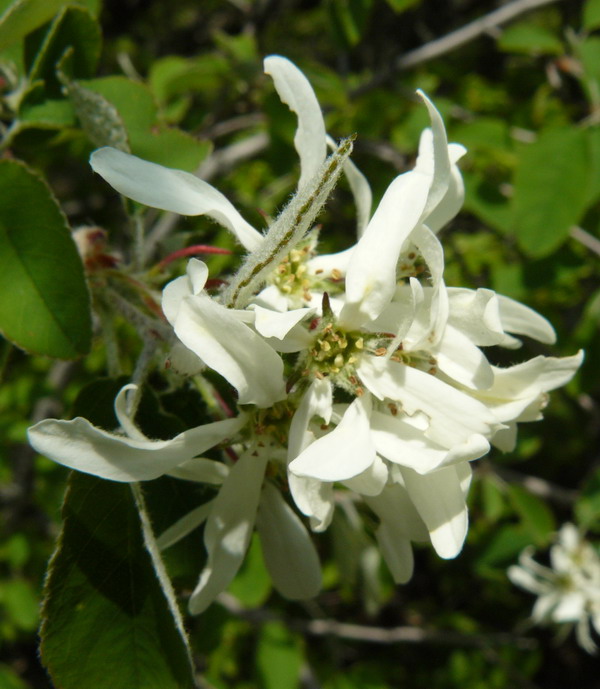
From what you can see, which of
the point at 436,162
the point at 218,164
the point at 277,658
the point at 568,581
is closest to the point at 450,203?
the point at 436,162

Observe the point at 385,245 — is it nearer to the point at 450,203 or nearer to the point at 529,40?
the point at 450,203

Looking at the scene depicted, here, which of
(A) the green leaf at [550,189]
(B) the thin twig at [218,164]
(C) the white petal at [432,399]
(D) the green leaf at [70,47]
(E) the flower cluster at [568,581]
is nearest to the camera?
(C) the white petal at [432,399]

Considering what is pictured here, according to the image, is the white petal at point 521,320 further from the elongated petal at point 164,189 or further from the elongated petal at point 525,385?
the elongated petal at point 164,189

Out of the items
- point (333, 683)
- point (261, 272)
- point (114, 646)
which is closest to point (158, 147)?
point (261, 272)

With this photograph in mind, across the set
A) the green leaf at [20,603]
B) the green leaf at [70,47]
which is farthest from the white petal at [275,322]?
the green leaf at [20,603]

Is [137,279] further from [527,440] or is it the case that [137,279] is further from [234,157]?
[527,440]

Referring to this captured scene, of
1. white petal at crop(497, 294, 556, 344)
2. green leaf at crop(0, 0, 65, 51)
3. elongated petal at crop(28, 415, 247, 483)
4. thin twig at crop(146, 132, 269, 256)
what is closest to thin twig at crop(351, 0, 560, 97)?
thin twig at crop(146, 132, 269, 256)
